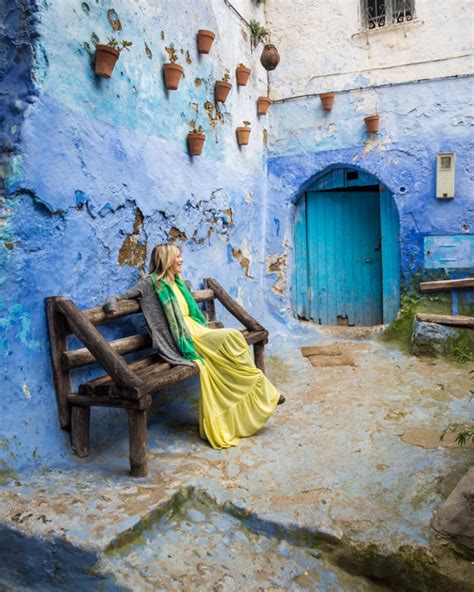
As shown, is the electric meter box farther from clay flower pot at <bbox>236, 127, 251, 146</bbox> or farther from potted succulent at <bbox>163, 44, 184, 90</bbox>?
potted succulent at <bbox>163, 44, 184, 90</bbox>

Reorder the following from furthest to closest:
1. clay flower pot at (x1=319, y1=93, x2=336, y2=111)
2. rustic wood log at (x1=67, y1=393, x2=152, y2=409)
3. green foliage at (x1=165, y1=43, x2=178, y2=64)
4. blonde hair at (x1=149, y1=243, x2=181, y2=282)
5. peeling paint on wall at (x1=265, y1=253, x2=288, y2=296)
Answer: peeling paint on wall at (x1=265, y1=253, x2=288, y2=296)
clay flower pot at (x1=319, y1=93, x2=336, y2=111)
green foliage at (x1=165, y1=43, x2=178, y2=64)
blonde hair at (x1=149, y1=243, x2=181, y2=282)
rustic wood log at (x1=67, y1=393, x2=152, y2=409)

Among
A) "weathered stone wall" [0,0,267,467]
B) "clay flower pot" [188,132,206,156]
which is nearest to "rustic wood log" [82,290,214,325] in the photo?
"weathered stone wall" [0,0,267,467]

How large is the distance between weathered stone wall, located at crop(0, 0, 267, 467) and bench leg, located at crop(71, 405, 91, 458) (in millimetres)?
77

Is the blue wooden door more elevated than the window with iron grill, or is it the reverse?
the window with iron grill

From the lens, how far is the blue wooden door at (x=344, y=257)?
6.97 metres

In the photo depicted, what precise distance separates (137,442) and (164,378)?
459 mm

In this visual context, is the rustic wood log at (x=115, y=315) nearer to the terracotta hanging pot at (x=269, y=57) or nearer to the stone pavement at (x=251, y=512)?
the stone pavement at (x=251, y=512)

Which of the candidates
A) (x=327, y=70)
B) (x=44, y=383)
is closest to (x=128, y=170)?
(x=44, y=383)

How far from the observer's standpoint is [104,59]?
366 centimetres

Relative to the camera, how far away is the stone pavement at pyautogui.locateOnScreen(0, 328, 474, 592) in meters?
2.39

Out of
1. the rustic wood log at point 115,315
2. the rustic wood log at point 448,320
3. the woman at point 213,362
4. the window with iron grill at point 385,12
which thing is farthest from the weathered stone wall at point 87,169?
the rustic wood log at point 448,320

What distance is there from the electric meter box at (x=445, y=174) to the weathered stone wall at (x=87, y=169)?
2656mm

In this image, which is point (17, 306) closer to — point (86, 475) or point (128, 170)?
point (86, 475)

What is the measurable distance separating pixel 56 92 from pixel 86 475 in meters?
2.43
